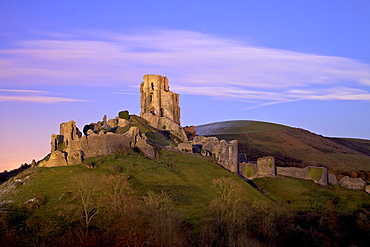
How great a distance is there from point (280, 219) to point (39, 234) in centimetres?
2249

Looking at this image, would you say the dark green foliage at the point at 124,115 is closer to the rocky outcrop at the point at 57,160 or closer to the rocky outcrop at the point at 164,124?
the rocky outcrop at the point at 164,124

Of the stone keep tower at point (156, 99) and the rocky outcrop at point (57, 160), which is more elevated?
the stone keep tower at point (156, 99)

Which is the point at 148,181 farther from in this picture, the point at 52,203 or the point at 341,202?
the point at 341,202

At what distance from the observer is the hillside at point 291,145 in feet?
360

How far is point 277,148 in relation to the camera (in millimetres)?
124938

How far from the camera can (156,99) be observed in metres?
92.1

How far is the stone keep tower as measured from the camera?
9194 cm

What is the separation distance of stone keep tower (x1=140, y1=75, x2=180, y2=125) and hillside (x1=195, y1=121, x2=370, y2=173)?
898 inches

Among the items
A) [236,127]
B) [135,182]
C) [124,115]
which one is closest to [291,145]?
[236,127]

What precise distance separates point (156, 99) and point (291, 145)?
5624 centimetres

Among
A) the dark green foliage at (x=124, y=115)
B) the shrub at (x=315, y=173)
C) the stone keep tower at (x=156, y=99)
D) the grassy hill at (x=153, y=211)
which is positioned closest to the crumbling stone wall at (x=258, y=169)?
the shrub at (x=315, y=173)

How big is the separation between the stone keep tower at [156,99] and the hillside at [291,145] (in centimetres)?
2281

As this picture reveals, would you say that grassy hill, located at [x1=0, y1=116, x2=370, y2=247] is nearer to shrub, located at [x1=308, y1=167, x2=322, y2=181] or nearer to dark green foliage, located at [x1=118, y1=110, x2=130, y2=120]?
shrub, located at [x1=308, y1=167, x2=322, y2=181]

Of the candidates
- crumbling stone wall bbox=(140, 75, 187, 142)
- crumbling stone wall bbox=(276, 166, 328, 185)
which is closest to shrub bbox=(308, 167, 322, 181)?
crumbling stone wall bbox=(276, 166, 328, 185)
